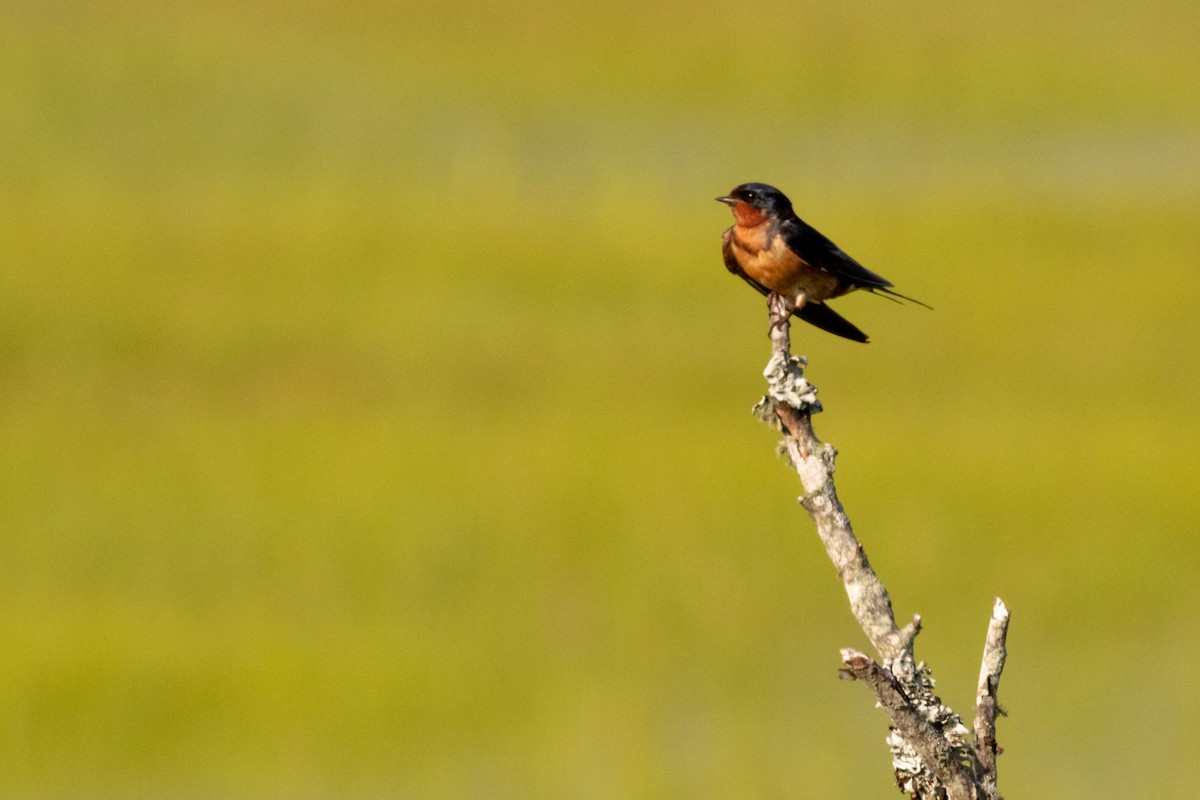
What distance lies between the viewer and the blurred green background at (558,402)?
13.8 metres

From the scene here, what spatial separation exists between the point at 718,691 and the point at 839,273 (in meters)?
9.45

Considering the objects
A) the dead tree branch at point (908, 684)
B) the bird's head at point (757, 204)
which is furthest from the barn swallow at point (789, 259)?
the dead tree branch at point (908, 684)

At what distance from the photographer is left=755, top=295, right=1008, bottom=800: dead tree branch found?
3508mm

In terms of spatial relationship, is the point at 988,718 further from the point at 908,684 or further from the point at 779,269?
the point at 779,269

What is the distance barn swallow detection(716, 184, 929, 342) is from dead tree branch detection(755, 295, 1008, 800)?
1613 mm

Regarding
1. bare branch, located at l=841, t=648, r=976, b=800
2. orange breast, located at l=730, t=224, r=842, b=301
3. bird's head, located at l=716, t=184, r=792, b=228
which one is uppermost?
bird's head, located at l=716, t=184, r=792, b=228

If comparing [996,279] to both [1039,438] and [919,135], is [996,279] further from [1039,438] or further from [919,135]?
[919,135]

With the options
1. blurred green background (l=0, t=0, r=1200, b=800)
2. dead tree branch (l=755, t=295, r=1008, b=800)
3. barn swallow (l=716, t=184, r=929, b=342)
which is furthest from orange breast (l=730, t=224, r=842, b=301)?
blurred green background (l=0, t=0, r=1200, b=800)

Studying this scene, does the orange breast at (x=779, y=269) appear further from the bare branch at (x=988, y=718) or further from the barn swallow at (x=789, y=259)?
the bare branch at (x=988, y=718)

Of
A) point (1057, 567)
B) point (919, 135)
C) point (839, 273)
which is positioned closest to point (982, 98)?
point (919, 135)

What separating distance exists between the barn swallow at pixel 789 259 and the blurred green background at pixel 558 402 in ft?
26.4

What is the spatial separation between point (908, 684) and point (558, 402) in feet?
46.2

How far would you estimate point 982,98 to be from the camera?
2600 cm

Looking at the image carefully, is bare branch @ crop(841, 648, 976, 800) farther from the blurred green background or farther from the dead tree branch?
the blurred green background
